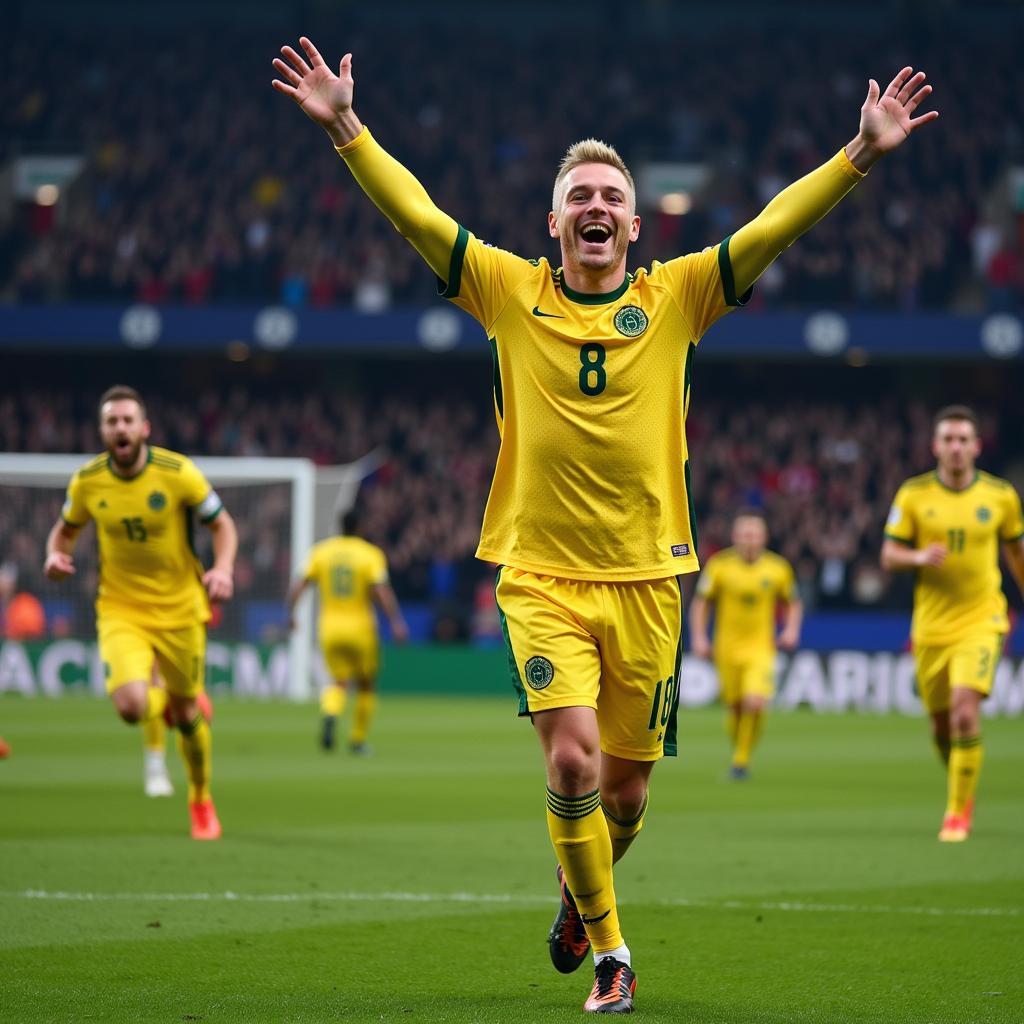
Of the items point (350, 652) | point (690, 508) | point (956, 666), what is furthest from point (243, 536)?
point (690, 508)

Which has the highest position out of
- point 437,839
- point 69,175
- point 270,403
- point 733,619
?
point 69,175

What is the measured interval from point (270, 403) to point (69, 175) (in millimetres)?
6015

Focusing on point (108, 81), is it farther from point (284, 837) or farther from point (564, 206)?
point (564, 206)

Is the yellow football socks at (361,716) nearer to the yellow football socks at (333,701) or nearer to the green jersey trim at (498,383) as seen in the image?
the yellow football socks at (333,701)

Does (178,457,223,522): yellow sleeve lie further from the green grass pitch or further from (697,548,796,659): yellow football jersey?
(697,548,796,659): yellow football jersey

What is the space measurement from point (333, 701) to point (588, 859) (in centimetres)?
1306

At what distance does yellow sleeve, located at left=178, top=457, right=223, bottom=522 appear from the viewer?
10617 mm

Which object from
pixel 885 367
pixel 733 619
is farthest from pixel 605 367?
pixel 885 367

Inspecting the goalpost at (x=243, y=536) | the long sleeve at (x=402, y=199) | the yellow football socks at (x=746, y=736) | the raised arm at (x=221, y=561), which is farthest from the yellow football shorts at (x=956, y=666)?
the goalpost at (x=243, y=536)

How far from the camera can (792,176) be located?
121 ft

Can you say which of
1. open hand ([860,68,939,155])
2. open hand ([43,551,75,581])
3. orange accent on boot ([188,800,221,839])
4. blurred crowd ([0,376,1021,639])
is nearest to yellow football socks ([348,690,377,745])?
orange accent on boot ([188,800,221,839])

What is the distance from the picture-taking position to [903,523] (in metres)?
11.5

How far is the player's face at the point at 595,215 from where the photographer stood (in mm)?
5793

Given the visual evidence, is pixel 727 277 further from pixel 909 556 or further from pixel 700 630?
pixel 700 630
